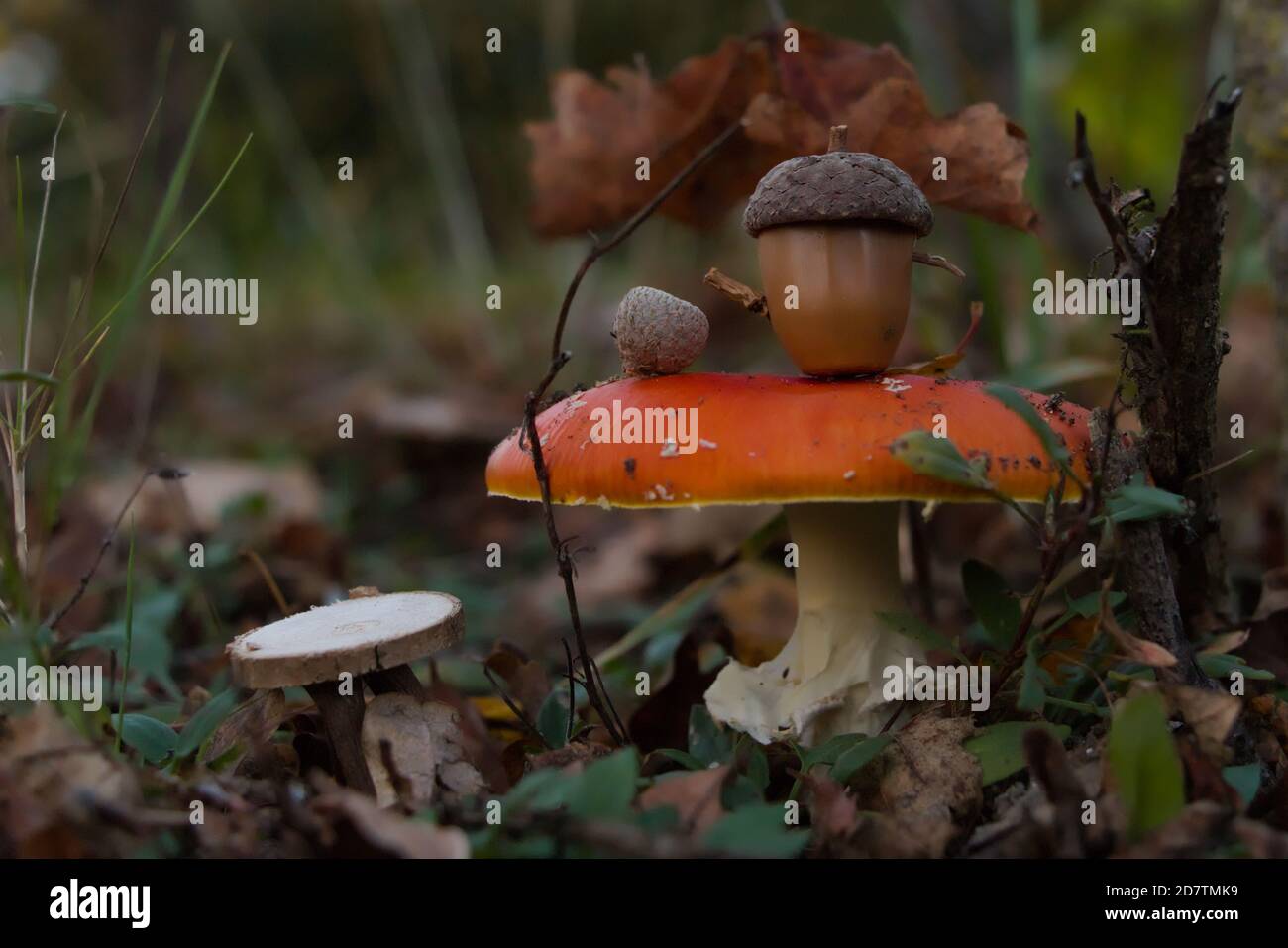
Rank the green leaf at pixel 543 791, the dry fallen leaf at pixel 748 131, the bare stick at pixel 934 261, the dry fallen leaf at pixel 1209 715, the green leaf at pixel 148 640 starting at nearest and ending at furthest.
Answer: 1. the green leaf at pixel 543 791
2. the dry fallen leaf at pixel 1209 715
3. the bare stick at pixel 934 261
4. the green leaf at pixel 148 640
5. the dry fallen leaf at pixel 748 131

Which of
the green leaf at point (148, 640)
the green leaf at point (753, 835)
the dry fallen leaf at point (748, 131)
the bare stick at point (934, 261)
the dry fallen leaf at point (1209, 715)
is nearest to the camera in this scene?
the green leaf at point (753, 835)

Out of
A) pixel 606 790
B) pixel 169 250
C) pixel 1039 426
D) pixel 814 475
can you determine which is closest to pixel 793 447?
pixel 814 475

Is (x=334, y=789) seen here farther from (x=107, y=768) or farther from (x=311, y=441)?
(x=311, y=441)

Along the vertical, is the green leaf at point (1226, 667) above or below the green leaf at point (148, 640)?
below

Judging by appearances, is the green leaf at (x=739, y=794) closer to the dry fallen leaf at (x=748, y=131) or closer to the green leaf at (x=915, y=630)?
the green leaf at (x=915, y=630)

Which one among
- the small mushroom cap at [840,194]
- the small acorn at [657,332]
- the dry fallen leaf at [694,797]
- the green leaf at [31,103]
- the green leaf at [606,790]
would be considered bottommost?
the dry fallen leaf at [694,797]

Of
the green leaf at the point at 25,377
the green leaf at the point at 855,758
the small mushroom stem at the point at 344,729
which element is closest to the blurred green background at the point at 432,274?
the green leaf at the point at 25,377
